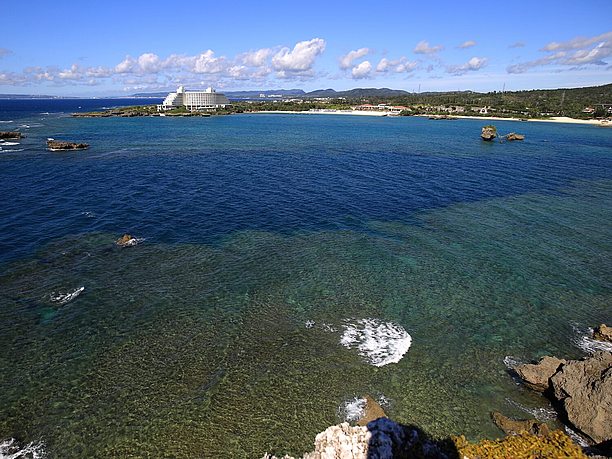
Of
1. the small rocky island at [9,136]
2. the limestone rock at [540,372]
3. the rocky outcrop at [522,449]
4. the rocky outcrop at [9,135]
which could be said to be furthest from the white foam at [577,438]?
the rocky outcrop at [9,135]

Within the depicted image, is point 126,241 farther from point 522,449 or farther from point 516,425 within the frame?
point 522,449

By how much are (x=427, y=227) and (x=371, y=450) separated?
35.7 meters

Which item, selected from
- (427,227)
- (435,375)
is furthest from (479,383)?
(427,227)

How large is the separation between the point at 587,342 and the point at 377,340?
14580mm

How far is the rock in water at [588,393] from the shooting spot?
18.9 metres

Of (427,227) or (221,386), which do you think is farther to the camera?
(427,227)

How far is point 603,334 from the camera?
2661 centimetres

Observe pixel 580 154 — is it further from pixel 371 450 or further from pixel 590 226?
pixel 371 450

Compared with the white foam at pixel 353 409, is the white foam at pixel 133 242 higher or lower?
higher

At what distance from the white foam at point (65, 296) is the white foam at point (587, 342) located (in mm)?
37466

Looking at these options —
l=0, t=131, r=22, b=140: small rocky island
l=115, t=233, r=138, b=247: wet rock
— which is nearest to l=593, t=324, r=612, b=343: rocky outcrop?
l=115, t=233, r=138, b=247: wet rock

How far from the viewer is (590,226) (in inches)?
1900

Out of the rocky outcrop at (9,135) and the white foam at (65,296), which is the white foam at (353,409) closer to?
the white foam at (65,296)

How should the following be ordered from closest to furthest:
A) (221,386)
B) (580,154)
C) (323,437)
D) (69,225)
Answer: (323,437), (221,386), (69,225), (580,154)
